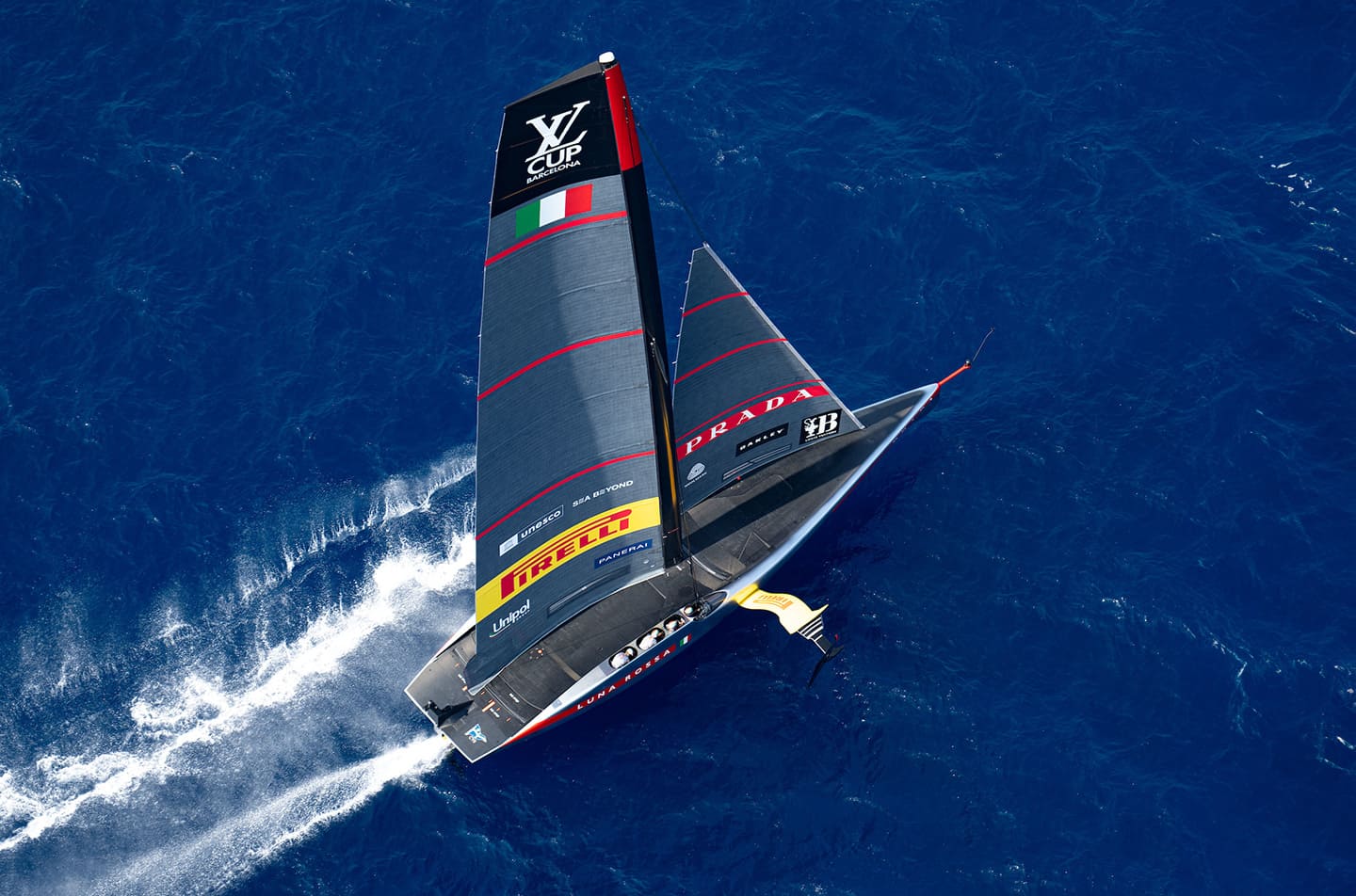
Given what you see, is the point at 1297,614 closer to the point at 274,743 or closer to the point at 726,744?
the point at 726,744

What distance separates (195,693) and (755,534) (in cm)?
3223

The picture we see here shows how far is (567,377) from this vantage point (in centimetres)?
7325

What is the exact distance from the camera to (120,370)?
96.9 m

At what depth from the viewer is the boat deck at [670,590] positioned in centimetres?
8312

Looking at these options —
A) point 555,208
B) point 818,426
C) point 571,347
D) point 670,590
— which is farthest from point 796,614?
point 555,208

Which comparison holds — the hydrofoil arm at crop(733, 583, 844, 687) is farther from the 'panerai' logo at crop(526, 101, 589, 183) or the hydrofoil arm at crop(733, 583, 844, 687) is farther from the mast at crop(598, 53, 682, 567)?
the 'panerai' logo at crop(526, 101, 589, 183)

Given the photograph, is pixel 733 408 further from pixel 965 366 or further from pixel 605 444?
pixel 965 366

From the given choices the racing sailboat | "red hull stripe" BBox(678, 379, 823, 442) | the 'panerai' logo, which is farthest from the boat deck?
the 'panerai' logo

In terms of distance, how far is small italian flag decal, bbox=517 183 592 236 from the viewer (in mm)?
69562

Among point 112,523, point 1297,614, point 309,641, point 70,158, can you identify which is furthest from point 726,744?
point 70,158

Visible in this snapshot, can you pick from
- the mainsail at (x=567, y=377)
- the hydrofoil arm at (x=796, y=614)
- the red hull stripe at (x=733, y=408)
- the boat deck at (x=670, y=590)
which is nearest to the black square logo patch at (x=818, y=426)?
the boat deck at (x=670, y=590)

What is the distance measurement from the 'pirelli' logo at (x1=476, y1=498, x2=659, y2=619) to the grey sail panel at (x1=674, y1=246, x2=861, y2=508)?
330 inches

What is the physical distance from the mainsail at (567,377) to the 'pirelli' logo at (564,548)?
82 millimetres

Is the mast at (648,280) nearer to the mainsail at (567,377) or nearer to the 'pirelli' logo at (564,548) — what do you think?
the mainsail at (567,377)
